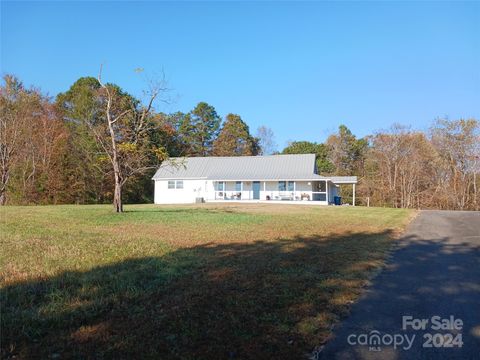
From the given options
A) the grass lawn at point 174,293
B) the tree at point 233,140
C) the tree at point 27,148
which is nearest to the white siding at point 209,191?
the tree at point 27,148

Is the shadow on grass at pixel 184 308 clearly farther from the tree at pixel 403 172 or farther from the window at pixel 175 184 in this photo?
the tree at pixel 403 172

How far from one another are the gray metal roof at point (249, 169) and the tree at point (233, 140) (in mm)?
15609

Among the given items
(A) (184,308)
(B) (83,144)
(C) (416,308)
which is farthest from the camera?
(B) (83,144)

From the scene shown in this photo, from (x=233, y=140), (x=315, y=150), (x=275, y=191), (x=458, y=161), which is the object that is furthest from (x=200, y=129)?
(x=458, y=161)

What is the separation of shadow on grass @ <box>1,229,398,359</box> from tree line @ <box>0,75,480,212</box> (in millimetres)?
22277

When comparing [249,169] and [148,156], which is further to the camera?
[249,169]

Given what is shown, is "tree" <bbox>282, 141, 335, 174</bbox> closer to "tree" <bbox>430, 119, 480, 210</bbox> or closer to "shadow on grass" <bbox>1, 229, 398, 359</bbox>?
"tree" <bbox>430, 119, 480, 210</bbox>

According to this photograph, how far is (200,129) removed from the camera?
201 ft

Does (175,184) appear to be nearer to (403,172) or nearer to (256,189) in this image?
(256,189)

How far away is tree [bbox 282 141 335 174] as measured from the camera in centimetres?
5809

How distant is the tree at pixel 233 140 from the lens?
193 feet

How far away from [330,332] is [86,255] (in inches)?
217

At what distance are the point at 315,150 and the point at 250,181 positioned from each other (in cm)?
2598

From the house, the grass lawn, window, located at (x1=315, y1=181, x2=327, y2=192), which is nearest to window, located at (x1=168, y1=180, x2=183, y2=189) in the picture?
the house
